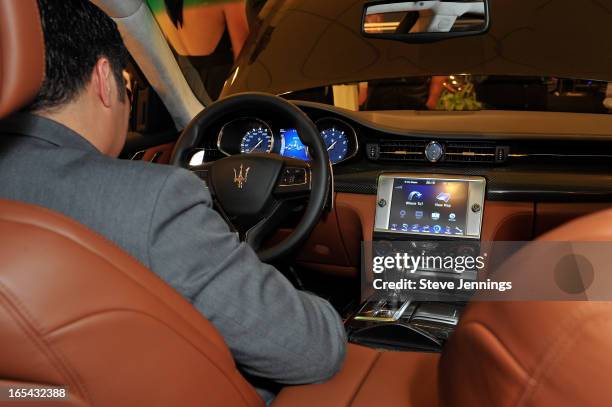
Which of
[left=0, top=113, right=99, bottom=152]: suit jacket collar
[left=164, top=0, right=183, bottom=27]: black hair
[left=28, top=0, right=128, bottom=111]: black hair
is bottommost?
[left=164, top=0, right=183, bottom=27]: black hair

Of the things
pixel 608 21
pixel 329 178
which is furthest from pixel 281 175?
pixel 608 21

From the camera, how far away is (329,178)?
1.72 meters

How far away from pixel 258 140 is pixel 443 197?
0.64m

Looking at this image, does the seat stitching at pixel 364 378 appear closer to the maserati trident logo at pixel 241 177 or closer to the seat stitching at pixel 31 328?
the seat stitching at pixel 31 328

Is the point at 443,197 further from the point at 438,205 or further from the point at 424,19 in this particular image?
the point at 424,19

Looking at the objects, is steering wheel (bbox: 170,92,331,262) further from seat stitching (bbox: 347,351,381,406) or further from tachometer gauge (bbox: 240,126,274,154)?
seat stitching (bbox: 347,351,381,406)

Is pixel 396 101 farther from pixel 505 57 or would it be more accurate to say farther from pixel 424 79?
pixel 505 57

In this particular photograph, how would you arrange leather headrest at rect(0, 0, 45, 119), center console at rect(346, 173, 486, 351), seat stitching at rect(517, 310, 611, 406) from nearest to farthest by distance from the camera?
seat stitching at rect(517, 310, 611, 406)
leather headrest at rect(0, 0, 45, 119)
center console at rect(346, 173, 486, 351)

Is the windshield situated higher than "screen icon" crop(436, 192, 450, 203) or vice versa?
the windshield

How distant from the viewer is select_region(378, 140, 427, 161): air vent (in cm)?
216

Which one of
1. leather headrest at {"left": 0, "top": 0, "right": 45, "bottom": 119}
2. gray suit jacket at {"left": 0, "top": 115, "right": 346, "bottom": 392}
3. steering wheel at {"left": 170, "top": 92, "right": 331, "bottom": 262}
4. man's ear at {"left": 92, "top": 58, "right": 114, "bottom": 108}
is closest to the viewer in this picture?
leather headrest at {"left": 0, "top": 0, "right": 45, "bottom": 119}

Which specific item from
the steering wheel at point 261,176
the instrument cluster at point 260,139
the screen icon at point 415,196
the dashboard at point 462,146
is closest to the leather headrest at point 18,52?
the steering wheel at point 261,176

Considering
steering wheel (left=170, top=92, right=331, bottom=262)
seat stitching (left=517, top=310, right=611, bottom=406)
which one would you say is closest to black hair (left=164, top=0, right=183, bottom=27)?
steering wheel (left=170, top=92, right=331, bottom=262)

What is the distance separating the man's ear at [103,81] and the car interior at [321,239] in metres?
0.27
